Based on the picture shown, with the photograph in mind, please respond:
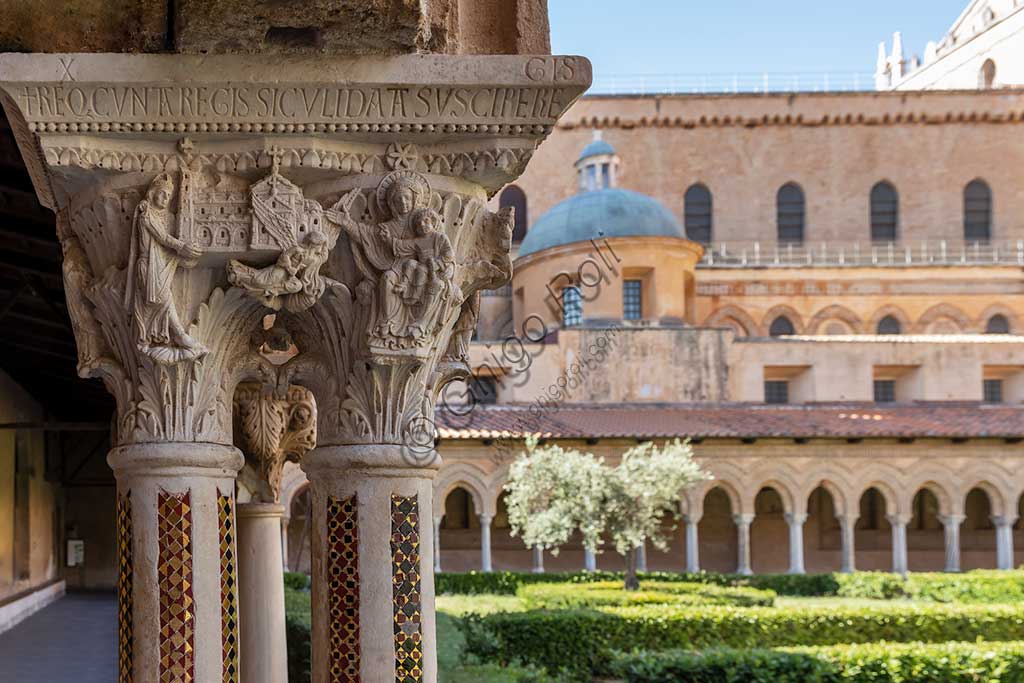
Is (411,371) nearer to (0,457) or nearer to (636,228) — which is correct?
(0,457)

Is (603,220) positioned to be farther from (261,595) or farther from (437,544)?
(261,595)

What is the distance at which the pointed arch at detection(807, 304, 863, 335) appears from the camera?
36156 mm

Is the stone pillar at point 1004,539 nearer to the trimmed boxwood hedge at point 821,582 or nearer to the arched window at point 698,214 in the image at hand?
the trimmed boxwood hedge at point 821,582

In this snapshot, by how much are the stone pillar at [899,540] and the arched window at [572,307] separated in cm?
903

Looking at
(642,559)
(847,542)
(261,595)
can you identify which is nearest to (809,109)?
(847,542)

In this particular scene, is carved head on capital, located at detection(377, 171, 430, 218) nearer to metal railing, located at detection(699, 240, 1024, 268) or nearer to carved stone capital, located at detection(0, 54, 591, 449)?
carved stone capital, located at detection(0, 54, 591, 449)

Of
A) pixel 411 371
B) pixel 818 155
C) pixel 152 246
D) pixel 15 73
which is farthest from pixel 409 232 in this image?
pixel 818 155

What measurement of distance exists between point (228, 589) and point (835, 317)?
34.2m

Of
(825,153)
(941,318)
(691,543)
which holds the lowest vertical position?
(691,543)

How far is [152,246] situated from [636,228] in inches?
1112

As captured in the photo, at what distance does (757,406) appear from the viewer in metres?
29.4

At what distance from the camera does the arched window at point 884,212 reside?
40469 millimetres

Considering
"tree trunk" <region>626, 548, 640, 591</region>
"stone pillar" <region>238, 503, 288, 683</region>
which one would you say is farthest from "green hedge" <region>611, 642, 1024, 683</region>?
"tree trunk" <region>626, 548, 640, 591</region>

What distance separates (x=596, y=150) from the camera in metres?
36.2
